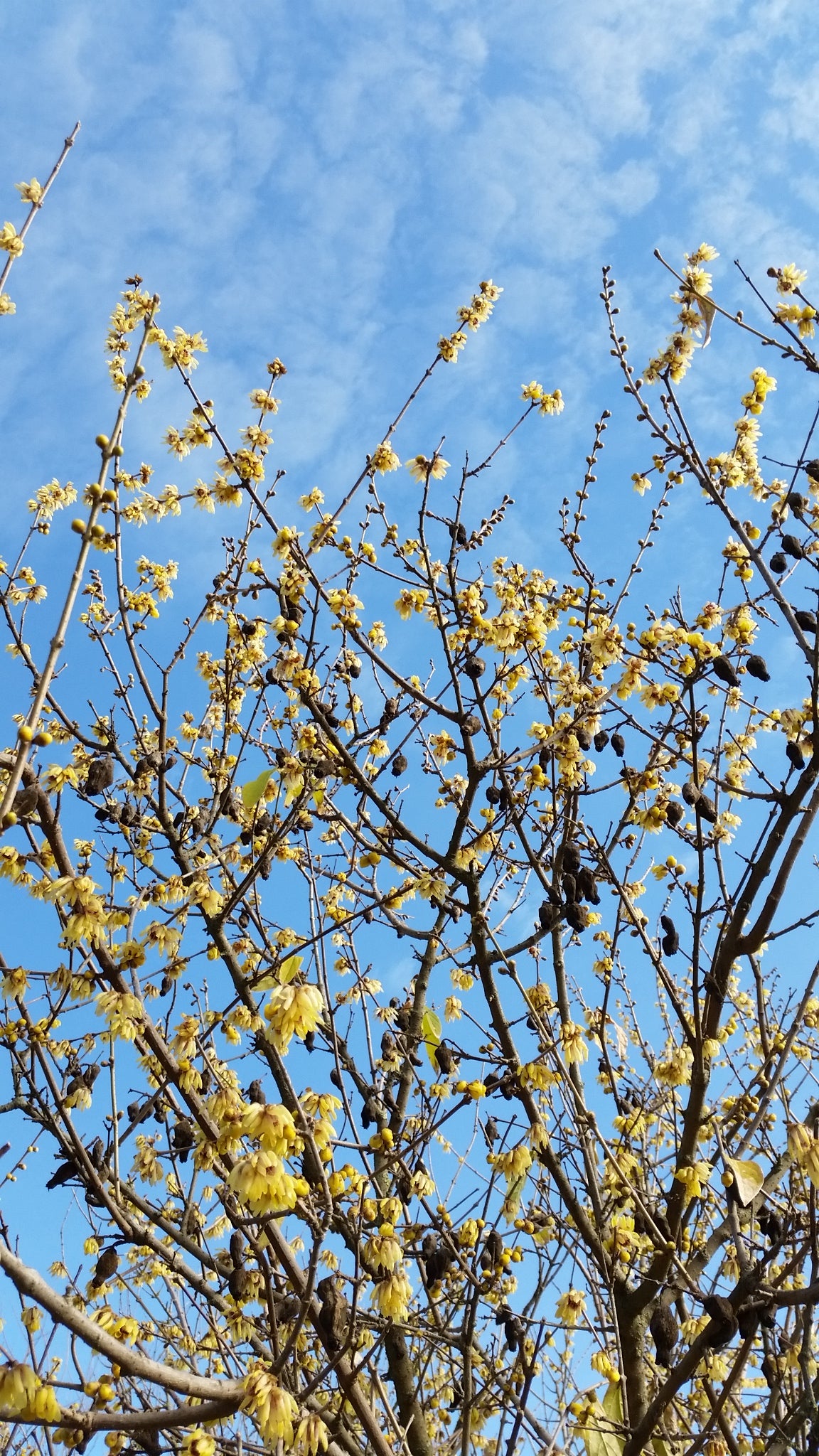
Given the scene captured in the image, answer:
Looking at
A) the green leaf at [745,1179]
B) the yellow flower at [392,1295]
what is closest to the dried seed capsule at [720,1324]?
the green leaf at [745,1179]

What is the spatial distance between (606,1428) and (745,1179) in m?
1.18

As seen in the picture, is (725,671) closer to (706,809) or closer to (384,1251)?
(706,809)

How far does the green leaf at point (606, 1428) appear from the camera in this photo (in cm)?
346

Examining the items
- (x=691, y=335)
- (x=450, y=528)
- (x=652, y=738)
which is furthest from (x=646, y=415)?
(x=652, y=738)

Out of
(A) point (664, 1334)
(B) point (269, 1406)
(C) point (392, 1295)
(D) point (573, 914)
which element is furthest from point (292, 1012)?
(A) point (664, 1334)

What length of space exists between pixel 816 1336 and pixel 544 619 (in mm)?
3784

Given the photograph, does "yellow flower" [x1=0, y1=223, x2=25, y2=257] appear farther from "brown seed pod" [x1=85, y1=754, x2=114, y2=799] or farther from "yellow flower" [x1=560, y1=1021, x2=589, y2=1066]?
"yellow flower" [x1=560, y1=1021, x2=589, y2=1066]

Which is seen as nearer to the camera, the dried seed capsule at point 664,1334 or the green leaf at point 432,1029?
the dried seed capsule at point 664,1334

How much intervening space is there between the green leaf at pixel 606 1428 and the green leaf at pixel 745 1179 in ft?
3.24

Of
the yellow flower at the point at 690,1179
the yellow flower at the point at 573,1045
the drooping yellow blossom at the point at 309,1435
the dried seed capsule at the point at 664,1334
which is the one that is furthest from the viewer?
the yellow flower at the point at 573,1045

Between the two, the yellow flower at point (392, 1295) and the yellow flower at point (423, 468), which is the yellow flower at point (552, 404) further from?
the yellow flower at point (392, 1295)

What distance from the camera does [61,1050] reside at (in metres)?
4.44

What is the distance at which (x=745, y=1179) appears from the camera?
10.4 feet

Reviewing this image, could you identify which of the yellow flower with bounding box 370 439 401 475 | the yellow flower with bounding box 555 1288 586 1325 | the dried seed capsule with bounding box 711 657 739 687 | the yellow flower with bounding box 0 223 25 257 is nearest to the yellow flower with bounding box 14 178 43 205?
the yellow flower with bounding box 0 223 25 257
